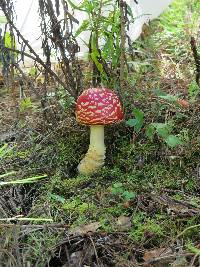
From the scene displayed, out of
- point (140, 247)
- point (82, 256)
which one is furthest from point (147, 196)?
point (82, 256)

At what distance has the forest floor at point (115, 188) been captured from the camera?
2.06 m

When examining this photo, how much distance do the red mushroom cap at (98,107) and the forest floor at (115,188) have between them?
0.14 m

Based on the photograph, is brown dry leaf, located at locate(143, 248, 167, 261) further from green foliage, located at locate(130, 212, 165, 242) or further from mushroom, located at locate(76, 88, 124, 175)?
mushroom, located at locate(76, 88, 124, 175)

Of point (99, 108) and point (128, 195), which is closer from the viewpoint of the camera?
point (128, 195)

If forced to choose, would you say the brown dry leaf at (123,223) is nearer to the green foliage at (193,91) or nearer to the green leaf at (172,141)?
the green leaf at (172,141)

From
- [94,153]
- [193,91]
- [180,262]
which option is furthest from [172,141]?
[180,262]

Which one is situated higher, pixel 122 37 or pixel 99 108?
pixel 122 37

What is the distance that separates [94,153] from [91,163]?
2.8 inches

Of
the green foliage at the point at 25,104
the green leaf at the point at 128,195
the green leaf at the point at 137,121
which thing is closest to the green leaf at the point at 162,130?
the green leaf at the point at 137,121

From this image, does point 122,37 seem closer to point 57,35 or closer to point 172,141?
point 57,35

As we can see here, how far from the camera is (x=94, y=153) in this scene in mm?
3053

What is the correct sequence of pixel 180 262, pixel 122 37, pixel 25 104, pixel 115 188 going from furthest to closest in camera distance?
pixel 25 104, pixel 122 37, pixel 115 188, pixel 180 262

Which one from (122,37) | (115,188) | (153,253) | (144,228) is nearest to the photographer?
(153,253)

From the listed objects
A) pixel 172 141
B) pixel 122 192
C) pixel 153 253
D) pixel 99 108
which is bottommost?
pixel 153 253
